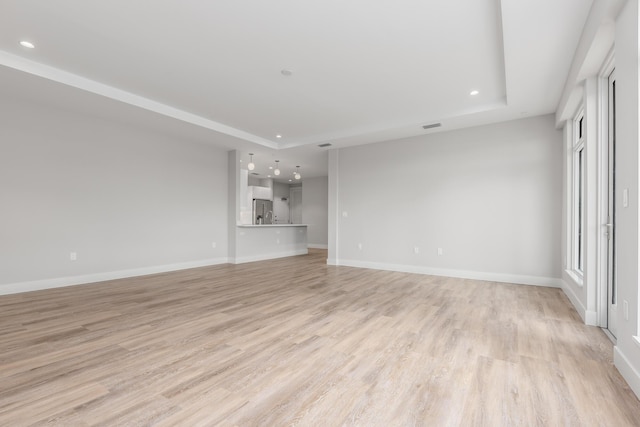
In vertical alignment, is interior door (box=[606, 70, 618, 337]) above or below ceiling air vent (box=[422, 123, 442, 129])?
below

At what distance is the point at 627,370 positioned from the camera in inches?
76.8

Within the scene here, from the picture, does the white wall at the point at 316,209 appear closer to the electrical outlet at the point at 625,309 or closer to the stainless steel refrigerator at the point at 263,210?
the stainless steel refrigerator at the point at 263,210

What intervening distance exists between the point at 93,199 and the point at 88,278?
1277 mm

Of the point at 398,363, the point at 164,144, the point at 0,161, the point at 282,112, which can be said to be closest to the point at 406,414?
the point at 398,363

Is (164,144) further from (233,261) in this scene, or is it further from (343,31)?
(343,31)

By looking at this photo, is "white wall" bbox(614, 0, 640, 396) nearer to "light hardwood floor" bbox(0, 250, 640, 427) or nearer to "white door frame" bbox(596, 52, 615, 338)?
"light hardwood floor" bbox(0, 250, 640, 427)

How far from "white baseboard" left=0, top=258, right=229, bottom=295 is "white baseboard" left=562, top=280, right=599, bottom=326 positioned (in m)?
6.33

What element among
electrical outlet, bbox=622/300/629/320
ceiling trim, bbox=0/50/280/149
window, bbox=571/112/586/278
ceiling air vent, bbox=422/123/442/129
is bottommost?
electrical outlet, bbox=622/300/629/320

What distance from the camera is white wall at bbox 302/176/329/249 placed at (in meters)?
11.3

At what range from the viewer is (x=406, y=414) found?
161 centimetres

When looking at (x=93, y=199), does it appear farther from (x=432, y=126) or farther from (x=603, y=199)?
(x=603, y=199)

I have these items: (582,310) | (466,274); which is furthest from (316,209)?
(582,310)

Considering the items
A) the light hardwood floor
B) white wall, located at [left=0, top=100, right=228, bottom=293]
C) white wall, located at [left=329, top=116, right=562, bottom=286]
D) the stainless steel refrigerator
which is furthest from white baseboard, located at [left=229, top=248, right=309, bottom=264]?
the light hardwood floor

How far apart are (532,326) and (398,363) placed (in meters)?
1.73
